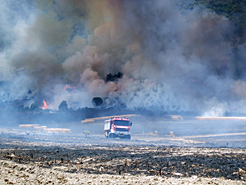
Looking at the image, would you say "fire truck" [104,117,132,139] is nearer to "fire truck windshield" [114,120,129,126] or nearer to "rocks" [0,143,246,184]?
"fire truck windshield" [114,120,129,126]

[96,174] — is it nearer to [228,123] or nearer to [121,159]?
[121,159]

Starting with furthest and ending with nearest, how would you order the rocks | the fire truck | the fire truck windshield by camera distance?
the fire truck windshield < the fire truck < the rocks

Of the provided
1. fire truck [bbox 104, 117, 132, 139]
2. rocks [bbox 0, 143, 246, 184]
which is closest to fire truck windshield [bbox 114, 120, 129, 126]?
fire truck [bbox 104, 117, 132, 139]

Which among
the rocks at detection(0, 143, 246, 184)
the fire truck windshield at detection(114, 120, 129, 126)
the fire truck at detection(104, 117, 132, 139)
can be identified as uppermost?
the fire truck windshield at detection(114, 120, 129, 126)

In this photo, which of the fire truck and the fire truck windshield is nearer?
the fire truck

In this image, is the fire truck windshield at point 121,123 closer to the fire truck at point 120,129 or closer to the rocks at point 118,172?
the fire truck at point 120,129

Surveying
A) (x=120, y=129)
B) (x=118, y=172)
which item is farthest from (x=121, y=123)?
(x=118, y=172)

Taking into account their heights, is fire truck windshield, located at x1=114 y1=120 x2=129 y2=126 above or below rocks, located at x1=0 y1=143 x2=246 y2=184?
above

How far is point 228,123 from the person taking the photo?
51.5 m

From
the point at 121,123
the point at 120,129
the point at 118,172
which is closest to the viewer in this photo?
the point at 118,172

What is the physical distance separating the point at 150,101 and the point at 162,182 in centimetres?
5791

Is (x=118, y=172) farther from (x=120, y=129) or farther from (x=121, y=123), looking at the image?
(x=121, y=123)

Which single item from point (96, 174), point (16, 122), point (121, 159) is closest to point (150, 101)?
point (16, 122)

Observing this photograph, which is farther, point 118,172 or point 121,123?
point 121,123
